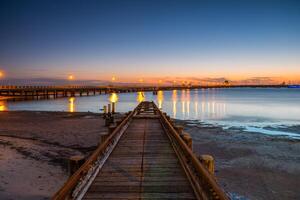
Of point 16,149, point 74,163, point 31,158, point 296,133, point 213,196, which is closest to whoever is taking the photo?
point 213,196

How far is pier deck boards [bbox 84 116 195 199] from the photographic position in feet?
17.2

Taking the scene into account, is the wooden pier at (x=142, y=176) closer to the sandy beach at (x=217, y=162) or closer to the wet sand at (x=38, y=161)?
the wet sand at (x=38, y=161)

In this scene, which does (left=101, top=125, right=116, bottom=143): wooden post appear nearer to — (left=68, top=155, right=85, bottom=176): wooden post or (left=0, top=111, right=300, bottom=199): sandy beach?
(left=0, top=111, right=300, bottom=199): sandy beach

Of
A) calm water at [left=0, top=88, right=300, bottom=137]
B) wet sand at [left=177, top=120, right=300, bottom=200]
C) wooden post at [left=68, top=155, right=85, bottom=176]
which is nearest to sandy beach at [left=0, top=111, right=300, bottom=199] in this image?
wet sand at [left=177, top=120, right=300, bottom=200]

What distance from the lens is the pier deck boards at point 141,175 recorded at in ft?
17.2

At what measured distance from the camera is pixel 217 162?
13.5 m

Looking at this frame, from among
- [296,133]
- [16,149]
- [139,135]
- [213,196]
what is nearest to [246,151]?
[139,135]

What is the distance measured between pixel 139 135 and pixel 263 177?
587 centimetres

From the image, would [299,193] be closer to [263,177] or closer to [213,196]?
[263,177]

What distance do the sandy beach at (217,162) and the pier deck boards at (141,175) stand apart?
9.89ft

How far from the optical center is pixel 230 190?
994 centimetres

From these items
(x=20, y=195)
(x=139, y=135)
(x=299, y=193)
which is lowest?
(x=299, y=193)

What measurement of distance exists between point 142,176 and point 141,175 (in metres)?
0.07

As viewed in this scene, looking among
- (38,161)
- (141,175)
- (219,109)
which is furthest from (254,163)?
(219,109)
